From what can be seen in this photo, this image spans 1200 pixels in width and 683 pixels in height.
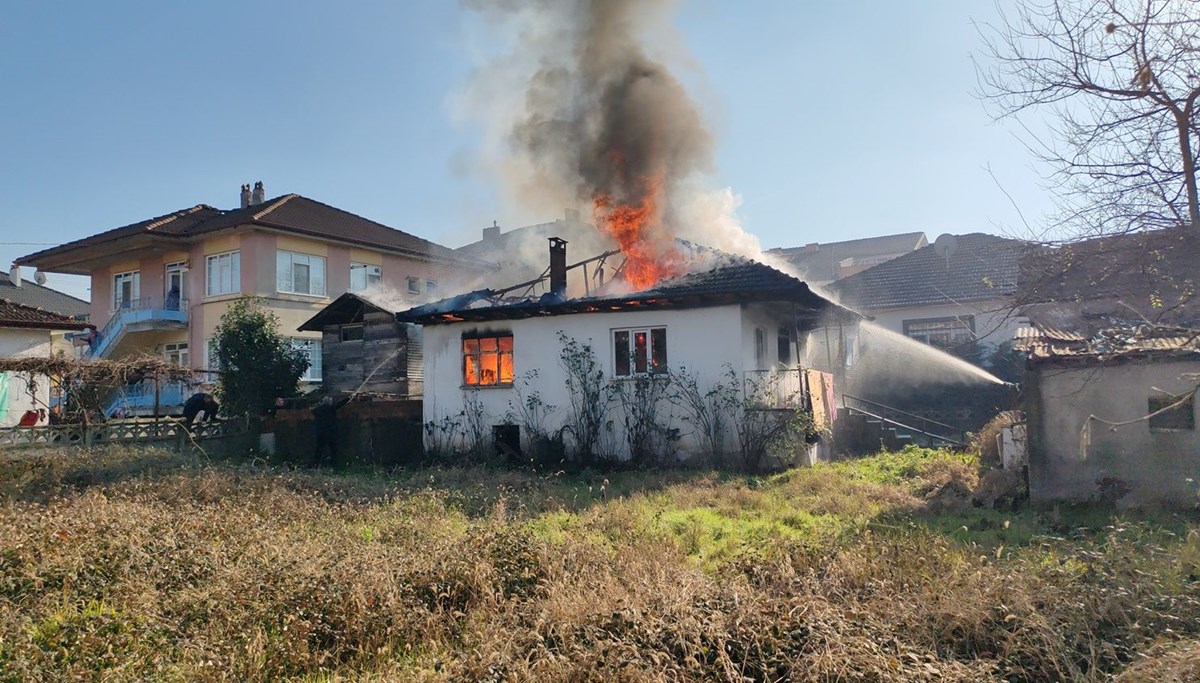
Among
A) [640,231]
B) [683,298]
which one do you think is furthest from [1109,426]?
[640,231]

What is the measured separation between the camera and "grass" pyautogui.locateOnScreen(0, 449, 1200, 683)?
5.00 m

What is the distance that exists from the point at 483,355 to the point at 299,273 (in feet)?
45.1

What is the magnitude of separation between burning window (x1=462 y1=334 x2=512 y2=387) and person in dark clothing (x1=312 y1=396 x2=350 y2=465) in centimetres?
341

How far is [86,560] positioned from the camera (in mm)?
7312

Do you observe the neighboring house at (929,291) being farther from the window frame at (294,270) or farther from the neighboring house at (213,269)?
the window frame at (294,270)

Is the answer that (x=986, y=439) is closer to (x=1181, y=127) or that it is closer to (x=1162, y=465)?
(x=1162, y=465)

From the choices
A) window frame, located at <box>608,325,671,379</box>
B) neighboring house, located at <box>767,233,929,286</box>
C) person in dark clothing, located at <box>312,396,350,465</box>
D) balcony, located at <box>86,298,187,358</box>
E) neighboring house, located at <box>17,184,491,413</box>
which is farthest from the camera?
neighboring house, located at <box>767,233,929,286</box>

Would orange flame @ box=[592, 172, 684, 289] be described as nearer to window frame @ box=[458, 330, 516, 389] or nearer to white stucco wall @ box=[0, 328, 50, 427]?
window frame @ box=[458, 330, 516, 389]

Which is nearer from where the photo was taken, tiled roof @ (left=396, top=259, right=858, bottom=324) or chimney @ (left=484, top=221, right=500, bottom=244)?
tiled roof @ (left=396, top=259, right=858, bottom=324)

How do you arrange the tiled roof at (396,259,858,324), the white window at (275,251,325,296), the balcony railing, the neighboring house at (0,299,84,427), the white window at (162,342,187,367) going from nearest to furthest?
the tiled roof at (396,259,858,324)
the balcony railing
the neighboring house at (0,299,84,427)
the white window at (275,251,325,296)
the white window at (162,342,187,367)

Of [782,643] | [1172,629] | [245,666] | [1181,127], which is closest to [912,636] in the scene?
[782,643]

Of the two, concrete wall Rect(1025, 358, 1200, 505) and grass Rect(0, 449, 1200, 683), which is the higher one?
concrete wall Rect(1025, 358, 1200, 505)

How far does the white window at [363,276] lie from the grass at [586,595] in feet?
70.0

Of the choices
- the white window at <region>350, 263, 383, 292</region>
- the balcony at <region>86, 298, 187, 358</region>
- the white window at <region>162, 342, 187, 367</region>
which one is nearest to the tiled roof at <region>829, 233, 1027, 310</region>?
the white window at <region>350, 263, 383, 292</region>
